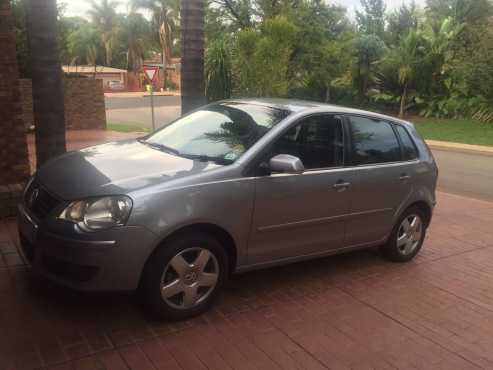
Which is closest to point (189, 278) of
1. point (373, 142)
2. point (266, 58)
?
point (373, 142)

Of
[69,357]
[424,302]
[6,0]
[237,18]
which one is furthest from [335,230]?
[237,18]

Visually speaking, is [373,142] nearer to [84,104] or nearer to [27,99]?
[27,99]

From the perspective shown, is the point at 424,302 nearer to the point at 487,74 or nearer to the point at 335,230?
the point at 335,230

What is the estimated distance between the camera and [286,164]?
390cm

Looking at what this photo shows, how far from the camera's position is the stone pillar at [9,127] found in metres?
6.04

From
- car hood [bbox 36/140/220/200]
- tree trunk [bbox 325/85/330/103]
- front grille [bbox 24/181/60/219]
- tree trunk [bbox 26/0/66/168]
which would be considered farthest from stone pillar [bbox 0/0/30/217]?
tree trunk [bbox 325/85/330/103]

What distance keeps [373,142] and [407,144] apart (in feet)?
1.90

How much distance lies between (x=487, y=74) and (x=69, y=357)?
23.2 metres

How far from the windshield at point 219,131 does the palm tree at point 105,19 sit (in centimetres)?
6093

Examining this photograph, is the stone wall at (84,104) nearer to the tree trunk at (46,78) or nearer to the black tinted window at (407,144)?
the tree trunk at (46,78)

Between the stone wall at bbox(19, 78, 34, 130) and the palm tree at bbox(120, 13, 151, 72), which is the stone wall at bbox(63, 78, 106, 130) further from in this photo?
the palm tree at bbox(120, 13, 151, 72)

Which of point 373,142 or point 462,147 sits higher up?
point 373,142

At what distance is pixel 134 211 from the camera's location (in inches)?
133

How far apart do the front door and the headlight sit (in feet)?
3.57
